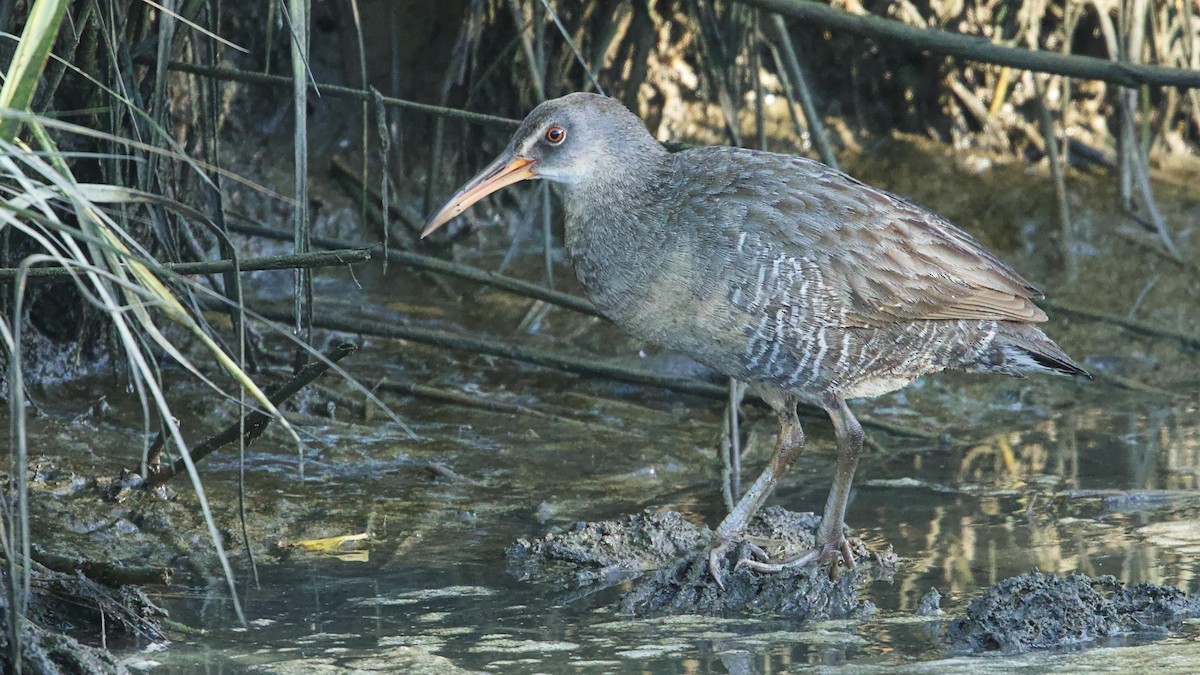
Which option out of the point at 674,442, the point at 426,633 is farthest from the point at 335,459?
the point at 426,633

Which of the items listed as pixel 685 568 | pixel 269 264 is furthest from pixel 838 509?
pixel 269 264

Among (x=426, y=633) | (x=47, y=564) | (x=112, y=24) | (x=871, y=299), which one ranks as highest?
(x=112, y=24)

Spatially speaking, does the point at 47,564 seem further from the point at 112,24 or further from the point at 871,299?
the point at 871,299

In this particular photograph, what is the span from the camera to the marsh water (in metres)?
3.24

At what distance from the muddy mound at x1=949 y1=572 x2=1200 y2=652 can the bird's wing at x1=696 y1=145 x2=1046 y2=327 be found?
96cm

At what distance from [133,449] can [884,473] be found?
2.43 m

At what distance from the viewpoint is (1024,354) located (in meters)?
4.26

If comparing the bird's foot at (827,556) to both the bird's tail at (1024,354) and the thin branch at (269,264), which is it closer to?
the bird's tail at (1024,354)

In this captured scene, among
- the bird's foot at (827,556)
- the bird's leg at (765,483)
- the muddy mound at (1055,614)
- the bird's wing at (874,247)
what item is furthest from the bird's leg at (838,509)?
the muddy mound at (1055,614)

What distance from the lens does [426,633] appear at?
3.31 meters

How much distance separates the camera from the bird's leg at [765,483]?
3.79m

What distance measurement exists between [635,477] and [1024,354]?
1326mm

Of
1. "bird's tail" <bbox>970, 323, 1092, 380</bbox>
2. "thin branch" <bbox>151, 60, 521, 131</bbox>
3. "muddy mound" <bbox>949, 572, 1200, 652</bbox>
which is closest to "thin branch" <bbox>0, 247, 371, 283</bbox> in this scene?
"thin branch" <bbox>151, 60, 521, 131</bbox>

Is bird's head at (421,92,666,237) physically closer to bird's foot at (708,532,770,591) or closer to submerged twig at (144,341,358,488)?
submerged twig at (144,341,358,488)
